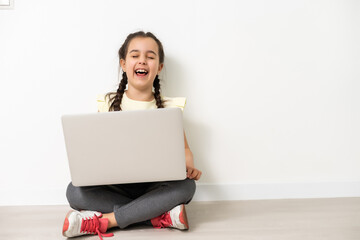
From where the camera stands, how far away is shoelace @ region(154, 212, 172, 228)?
1092 millimetres

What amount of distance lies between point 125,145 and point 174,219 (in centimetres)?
30

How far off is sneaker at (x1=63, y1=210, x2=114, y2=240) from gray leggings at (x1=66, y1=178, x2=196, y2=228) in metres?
0.04

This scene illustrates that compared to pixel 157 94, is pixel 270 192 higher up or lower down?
lower down

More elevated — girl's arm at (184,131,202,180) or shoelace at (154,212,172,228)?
girl's arm at (184,131,202,180)

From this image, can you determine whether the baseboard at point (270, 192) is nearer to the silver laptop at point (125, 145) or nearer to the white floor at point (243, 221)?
the white floor at point (243, 221)

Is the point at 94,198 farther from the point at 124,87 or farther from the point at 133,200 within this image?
the point at 124,87

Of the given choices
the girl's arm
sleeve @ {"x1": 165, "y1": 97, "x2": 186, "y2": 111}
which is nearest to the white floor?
the girl's arm

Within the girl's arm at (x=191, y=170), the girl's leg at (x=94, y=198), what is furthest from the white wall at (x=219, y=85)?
the girl's leg at (x=94, y=198)

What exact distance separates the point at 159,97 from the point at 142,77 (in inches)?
4.2

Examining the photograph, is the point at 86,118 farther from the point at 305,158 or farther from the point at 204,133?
the point at 305,158

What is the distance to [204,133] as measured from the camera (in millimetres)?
1445

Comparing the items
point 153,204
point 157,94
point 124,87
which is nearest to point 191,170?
point 153,204

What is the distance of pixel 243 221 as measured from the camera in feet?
3.77

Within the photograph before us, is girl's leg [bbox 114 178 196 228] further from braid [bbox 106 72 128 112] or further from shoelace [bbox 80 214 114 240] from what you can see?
braid [bbox 106 72 128 112]
